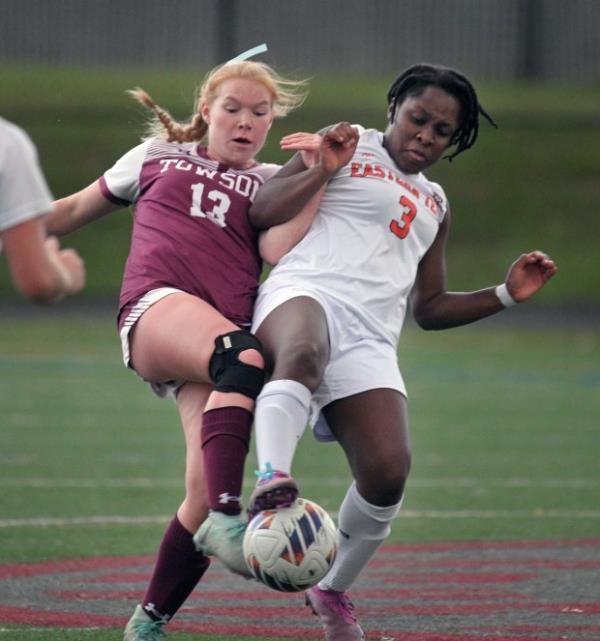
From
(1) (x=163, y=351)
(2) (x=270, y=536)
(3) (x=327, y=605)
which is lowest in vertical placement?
(3) (x=327, y=605)

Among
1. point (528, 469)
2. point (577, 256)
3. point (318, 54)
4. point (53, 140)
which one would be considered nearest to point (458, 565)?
point (528, 469)

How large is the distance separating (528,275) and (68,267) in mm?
2237

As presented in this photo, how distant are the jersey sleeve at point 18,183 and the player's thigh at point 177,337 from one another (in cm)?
105

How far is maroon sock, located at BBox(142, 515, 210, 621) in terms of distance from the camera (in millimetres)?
5496

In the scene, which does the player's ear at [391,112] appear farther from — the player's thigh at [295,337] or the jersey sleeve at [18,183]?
the jersey sleeve at [18,183]

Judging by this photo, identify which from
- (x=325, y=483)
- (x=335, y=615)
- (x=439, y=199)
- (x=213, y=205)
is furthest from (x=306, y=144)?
(x=325, y=483)

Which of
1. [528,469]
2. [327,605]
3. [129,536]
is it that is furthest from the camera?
[528,469]

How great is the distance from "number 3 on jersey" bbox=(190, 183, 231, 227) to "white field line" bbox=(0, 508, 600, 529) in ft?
10.4

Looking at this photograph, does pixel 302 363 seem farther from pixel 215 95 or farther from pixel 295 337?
pixel 215 95

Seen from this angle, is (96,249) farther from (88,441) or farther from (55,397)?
(88,441)

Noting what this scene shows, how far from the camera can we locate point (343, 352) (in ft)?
18.5

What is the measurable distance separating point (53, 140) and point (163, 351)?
23430 mm

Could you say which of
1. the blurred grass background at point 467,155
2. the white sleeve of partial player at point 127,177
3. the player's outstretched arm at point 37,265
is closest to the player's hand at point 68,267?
the player's outstretched arm at point 37,265

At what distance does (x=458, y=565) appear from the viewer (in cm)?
744
